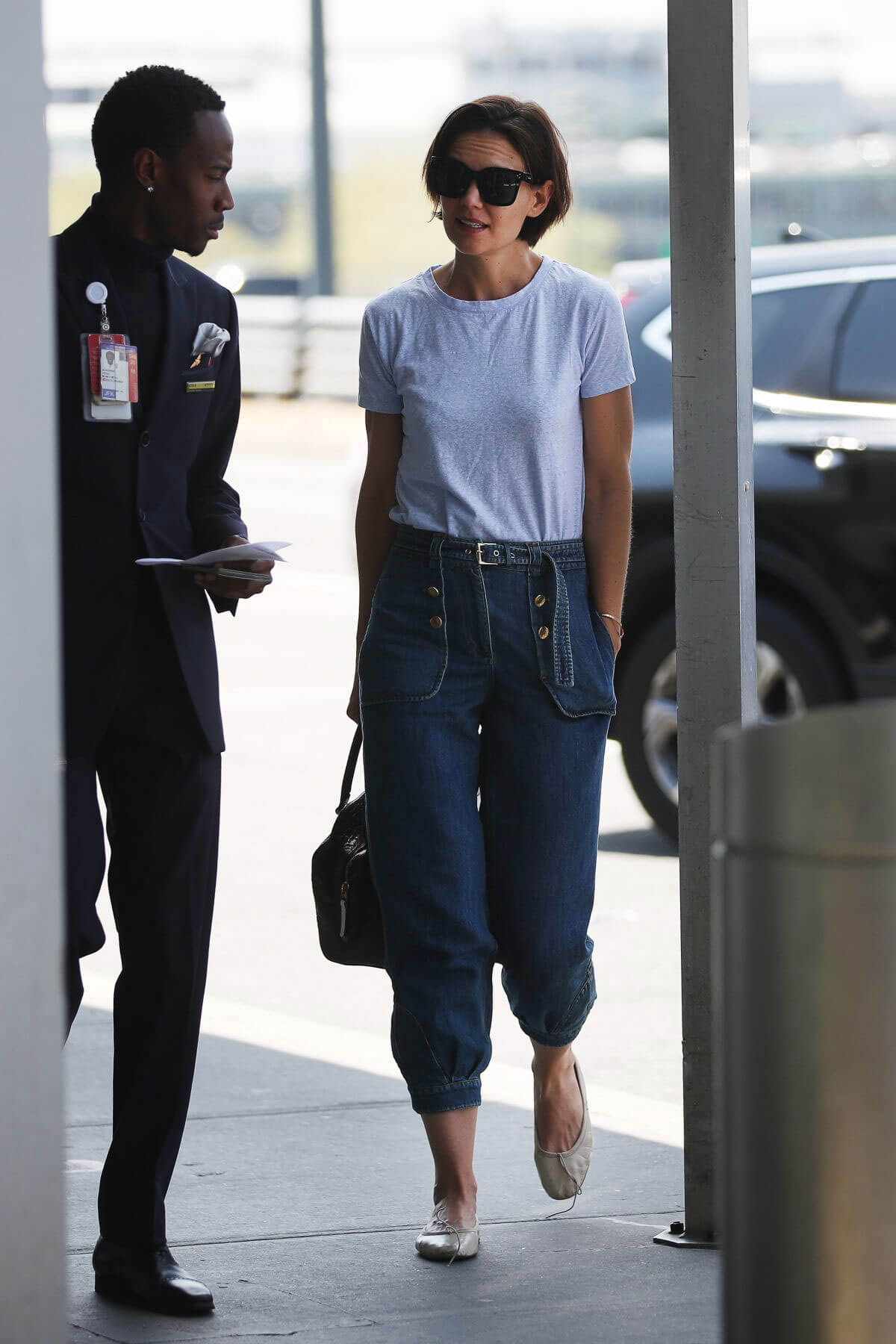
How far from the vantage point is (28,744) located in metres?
2.34

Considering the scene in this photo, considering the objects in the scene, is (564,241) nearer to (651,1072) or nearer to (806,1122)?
(651,1072)

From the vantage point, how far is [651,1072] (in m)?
5.04

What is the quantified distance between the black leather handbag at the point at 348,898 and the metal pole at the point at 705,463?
570mm

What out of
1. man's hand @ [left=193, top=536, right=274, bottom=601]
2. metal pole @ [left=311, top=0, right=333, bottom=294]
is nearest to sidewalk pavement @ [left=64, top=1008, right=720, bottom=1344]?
man's hand @ [left=193, top=536, right=274, bottom=601]

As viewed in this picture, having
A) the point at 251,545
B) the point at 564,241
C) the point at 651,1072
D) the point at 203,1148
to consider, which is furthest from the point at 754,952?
the point at 564,241

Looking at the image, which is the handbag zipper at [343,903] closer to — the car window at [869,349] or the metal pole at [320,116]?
the car window at [869,349]

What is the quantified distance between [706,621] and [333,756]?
5309 millimetres

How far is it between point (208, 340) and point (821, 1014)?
1.88 metres

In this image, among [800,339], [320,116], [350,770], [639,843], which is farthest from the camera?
[320,116]

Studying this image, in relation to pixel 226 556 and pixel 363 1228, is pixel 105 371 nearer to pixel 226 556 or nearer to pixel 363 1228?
pixel 226 556

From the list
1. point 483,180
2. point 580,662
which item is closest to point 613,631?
point 580,662

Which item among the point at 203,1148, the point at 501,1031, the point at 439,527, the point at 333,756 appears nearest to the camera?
the point at 439,527

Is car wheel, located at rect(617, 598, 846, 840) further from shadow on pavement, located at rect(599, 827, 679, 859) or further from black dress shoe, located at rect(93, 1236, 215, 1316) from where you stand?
black dress shoe, located at rect(93, 1236, 215, 1316)

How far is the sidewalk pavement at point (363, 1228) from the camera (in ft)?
11.2
